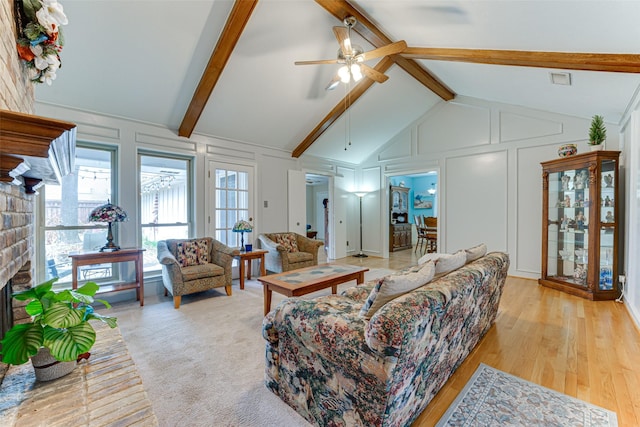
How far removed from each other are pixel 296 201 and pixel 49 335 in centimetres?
489

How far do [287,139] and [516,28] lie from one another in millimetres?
3740

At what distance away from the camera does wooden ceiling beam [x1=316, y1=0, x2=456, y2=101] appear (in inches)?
116

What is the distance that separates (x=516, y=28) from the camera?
252 cm

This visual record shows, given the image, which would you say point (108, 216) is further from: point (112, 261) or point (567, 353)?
point (567, 353)

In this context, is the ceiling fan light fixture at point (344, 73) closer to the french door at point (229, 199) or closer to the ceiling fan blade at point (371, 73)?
the ceiling fan blade at point (371, 73)

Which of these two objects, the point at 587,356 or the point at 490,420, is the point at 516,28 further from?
the point at 490,420

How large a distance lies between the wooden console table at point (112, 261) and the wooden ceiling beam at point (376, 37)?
3.65 metres

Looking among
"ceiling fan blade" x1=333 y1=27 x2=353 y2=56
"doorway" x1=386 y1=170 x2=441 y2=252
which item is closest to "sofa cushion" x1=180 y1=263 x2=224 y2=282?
"ceiling fan blade" x1=333 y1=27 x2=353 y2=56

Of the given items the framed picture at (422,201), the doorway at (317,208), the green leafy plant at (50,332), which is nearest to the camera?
the green leafy plant at (50,332)

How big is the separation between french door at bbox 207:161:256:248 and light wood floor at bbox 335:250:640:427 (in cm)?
391

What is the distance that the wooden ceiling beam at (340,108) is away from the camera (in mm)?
4105

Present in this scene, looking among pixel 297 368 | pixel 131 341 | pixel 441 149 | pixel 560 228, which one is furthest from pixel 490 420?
pixel 441 149

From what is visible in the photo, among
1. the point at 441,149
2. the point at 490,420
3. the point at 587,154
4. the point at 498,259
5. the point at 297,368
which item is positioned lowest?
the point at 490,420

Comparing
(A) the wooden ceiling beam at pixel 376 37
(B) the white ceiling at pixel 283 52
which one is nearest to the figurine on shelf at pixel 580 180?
(B) the white ceiling at pixel 283 52
